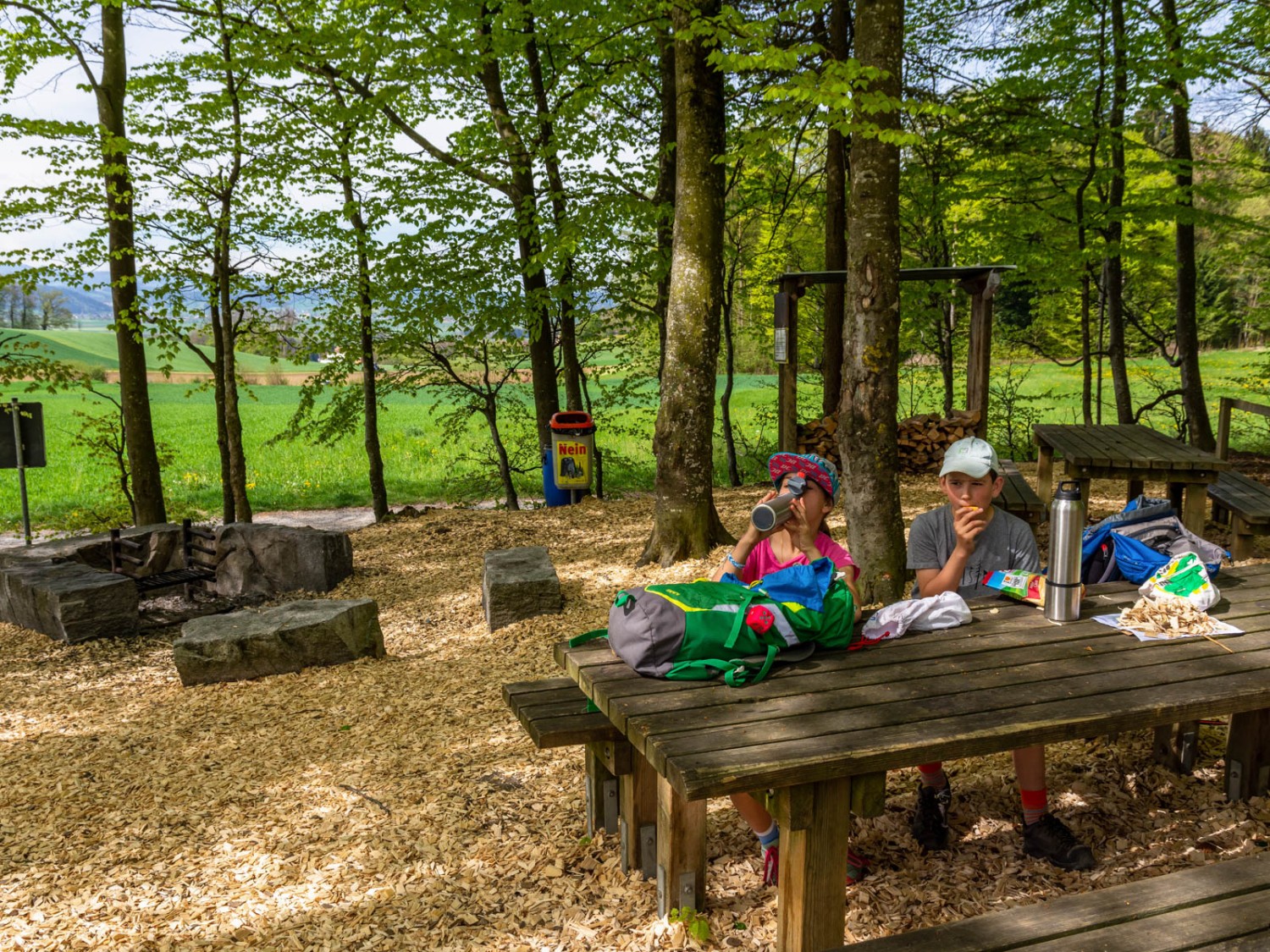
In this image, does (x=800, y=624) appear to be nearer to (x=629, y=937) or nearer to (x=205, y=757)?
(x=629, y=937)

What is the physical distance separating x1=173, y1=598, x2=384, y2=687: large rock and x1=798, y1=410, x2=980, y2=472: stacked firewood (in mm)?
6436

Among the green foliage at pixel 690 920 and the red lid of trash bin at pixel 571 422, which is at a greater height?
the red lid of trash bin at pixel 571 422

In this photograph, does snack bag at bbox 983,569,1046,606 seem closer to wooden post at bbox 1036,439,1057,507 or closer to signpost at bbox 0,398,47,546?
wooden post at bbox 1036,439,1057,507

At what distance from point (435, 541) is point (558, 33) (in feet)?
17.6

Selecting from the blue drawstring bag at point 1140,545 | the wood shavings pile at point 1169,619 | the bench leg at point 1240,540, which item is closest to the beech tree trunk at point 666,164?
the bench leg at point 1240,540

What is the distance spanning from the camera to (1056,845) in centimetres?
277

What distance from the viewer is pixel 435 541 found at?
357 inches

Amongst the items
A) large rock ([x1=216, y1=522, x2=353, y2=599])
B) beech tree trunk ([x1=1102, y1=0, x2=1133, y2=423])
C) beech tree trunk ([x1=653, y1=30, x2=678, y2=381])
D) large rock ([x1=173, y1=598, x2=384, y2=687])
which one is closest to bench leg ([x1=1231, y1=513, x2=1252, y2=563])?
beech tree trunk ([x1=653, y1=30, x2=678, y2=381])

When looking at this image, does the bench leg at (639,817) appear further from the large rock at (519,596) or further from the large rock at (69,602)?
the large rock at (69,602)

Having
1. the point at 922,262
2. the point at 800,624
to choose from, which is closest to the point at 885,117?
the point at 800,624

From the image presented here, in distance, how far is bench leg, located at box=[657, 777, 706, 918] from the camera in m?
2.44

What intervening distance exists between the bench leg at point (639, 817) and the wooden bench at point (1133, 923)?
1.00 m

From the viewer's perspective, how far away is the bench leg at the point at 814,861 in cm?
199

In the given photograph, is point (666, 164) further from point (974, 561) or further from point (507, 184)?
point (974, 561)
